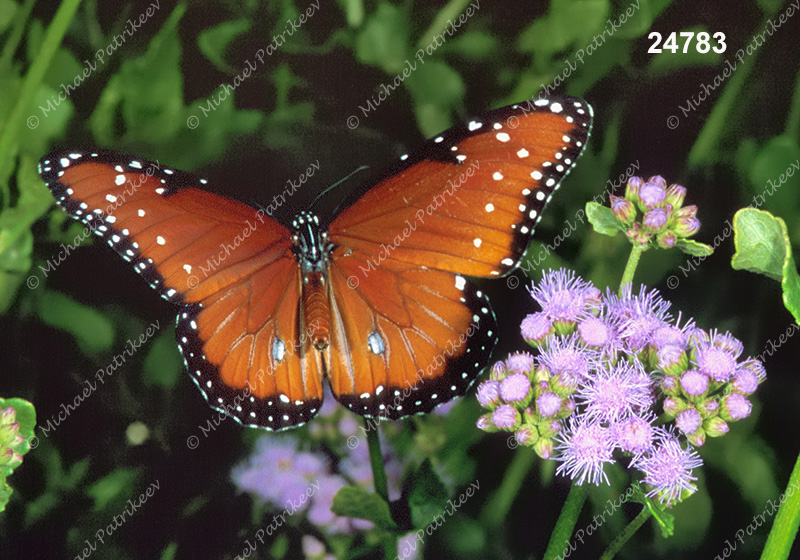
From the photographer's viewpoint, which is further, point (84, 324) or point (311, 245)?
point (84, 324)

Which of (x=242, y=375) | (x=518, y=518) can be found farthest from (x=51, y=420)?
(x=518, y=518)

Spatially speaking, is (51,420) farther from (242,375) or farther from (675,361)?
(675,361)

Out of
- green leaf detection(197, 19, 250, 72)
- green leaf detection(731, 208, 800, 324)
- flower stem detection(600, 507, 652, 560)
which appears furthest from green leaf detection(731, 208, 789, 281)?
green leaf detection(197, 19, 250, 72)

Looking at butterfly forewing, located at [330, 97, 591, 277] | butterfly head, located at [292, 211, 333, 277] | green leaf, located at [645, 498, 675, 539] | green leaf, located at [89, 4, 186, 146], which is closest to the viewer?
green leaf, located at [645, 498, 675, 539]

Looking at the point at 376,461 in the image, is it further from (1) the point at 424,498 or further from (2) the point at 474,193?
(2) the point at 474,193

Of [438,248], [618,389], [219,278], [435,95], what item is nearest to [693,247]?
[618,389]

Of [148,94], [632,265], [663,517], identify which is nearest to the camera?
[663,517]

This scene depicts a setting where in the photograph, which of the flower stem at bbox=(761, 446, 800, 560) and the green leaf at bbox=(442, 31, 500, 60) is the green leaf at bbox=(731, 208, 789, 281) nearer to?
the flower stem at bbox=(761, 446, 800, 560)
